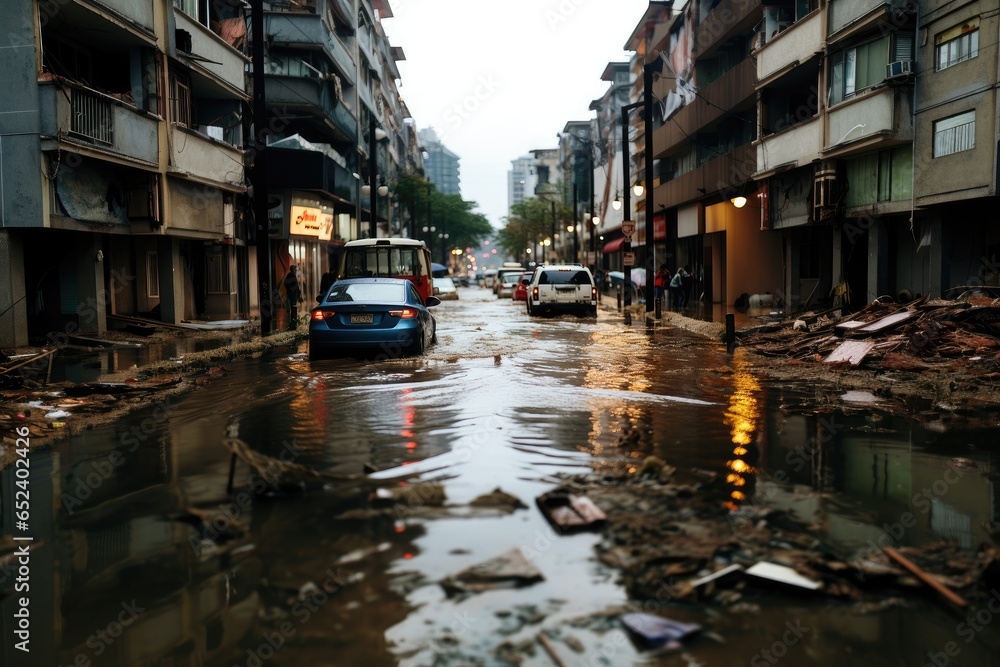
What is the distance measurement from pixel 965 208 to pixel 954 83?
10.3ft

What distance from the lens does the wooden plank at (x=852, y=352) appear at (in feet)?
48.8

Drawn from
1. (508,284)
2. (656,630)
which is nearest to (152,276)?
(656,630)

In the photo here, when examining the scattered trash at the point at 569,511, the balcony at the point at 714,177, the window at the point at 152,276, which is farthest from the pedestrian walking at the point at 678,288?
the scattered trash at the point at 569,511

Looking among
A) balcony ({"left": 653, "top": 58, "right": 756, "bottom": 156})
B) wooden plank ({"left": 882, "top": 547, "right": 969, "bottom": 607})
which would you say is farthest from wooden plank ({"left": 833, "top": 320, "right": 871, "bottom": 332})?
balcony ({"left": 653, "top": 58, "right": 756, "bottom": 156})

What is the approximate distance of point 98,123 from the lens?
68.6 ft

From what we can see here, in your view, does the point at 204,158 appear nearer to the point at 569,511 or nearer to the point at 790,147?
the point at 790,147

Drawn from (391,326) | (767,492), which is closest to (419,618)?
(767,492)

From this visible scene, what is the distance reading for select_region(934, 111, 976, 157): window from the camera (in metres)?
21.8

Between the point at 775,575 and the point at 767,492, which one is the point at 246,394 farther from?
the point at 775,575

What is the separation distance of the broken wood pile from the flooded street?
3121 mm

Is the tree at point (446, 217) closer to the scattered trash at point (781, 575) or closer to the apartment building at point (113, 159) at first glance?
the apartment building at point (113, 159)

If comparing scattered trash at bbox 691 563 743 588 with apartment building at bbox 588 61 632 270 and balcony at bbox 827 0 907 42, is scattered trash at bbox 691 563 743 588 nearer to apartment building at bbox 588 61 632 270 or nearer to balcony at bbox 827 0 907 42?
balcony at bbox 827 0 907 42

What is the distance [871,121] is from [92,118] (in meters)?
19.3

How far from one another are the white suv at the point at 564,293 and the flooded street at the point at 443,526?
19563 millimetres
